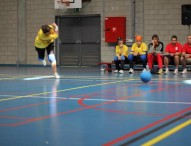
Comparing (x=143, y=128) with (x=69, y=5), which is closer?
(x=143, y=128)

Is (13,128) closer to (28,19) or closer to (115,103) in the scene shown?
(115,103)

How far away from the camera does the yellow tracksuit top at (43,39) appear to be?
12.0 metres

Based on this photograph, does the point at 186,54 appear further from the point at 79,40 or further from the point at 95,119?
the point at 95,119

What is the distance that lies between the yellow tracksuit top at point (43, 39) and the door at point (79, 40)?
8029mm

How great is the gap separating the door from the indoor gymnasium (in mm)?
51

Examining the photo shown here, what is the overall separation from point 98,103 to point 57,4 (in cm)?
1454

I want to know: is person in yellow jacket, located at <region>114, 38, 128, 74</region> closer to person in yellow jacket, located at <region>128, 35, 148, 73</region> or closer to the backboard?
person in yellow jacket, located at <region>128, 35, 148, 73</region>

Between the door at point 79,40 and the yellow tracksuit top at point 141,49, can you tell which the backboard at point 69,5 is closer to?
the door at point 79,40

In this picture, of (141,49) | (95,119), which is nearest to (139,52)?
(141,49)

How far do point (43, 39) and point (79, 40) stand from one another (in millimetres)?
8667

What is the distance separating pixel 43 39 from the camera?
12234 millimetres

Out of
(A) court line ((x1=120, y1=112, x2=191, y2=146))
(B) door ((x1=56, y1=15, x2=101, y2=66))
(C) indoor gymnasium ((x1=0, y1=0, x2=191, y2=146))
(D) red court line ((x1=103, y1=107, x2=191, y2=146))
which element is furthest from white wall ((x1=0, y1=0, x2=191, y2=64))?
(A) court line ((x1=120, y1=112, x2=191, y2=146))

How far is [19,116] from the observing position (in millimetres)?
5082

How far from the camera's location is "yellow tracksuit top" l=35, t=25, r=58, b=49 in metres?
12.0
